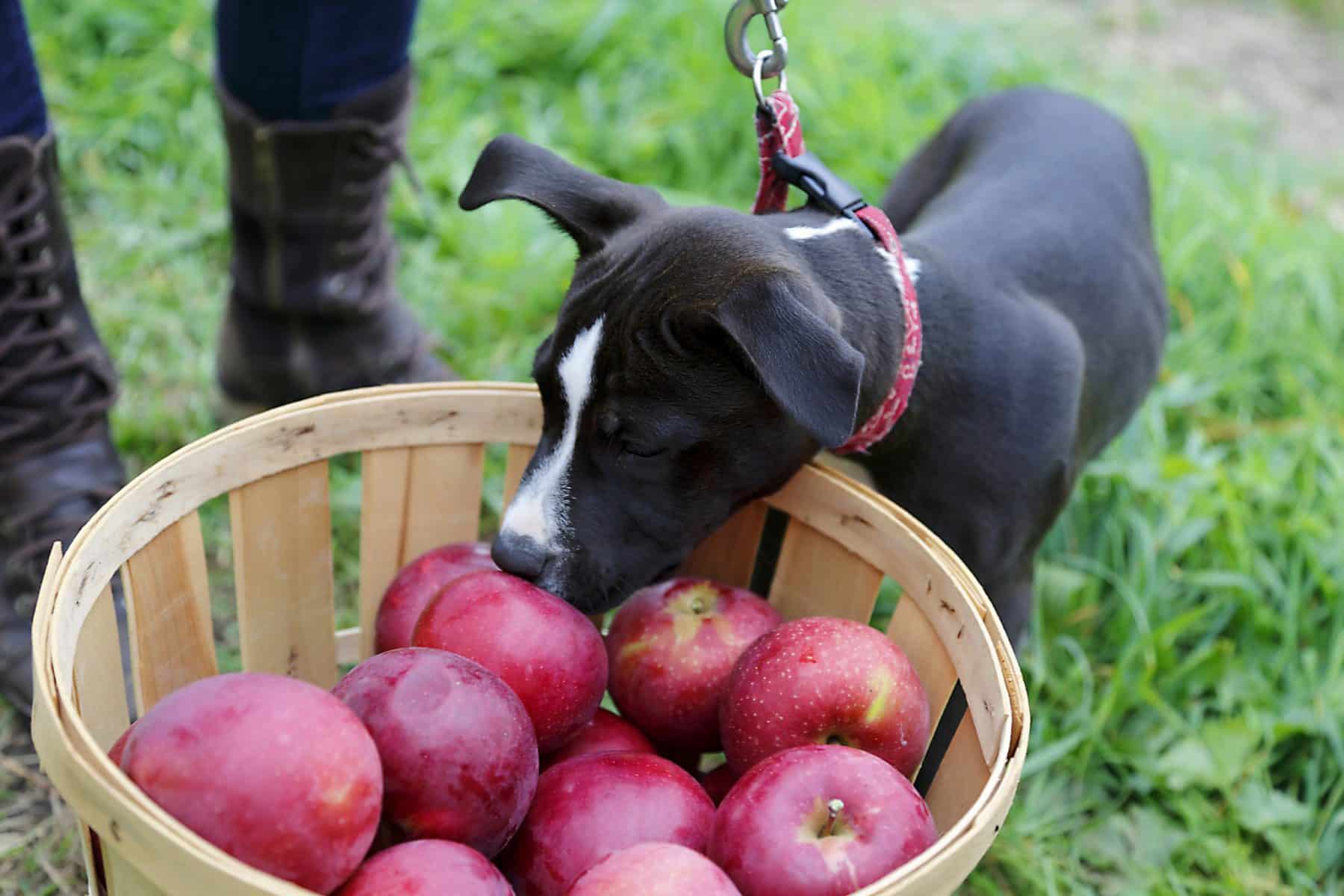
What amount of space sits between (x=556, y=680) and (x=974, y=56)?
3820mm

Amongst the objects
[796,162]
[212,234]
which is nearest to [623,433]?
[796,162]

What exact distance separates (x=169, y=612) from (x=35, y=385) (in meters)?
0.72

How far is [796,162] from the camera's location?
215 cm

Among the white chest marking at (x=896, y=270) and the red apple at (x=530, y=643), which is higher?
the white chest marking at (x=896, y=270)

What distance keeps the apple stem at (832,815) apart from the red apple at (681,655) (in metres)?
0.39

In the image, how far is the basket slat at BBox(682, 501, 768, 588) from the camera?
2.23m

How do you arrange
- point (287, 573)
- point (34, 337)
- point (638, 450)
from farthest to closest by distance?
A: point (34, 337)
point (287, 573)
point (638, 450)

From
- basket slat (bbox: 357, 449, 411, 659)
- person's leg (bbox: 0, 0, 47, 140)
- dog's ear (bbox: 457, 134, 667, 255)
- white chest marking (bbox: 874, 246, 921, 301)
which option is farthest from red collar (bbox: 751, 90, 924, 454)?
person's leg (bbox: 0, 0, 47, 140)

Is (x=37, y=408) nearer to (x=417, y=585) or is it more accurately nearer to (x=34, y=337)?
(x=34, y=337)

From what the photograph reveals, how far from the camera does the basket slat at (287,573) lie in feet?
6.42

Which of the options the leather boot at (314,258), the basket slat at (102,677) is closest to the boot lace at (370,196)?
the leather boot at (314,258)

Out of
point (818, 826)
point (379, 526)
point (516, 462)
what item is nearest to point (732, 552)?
point (516, 462)

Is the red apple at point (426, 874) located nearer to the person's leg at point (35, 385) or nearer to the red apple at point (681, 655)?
the red apple at point (681, 655)

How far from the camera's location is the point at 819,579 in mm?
2117
